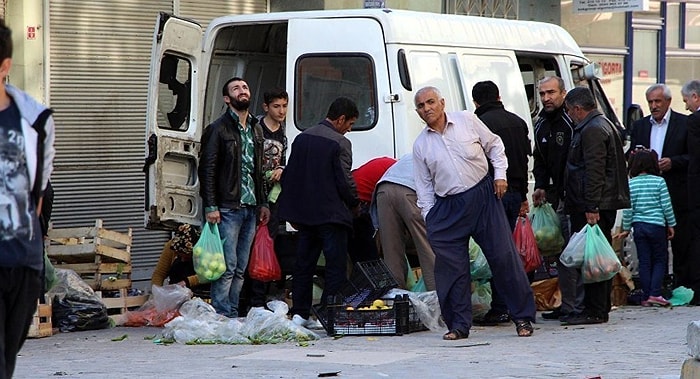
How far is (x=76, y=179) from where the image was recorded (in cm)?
1359

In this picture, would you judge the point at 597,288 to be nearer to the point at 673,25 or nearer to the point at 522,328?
the point at 522,328

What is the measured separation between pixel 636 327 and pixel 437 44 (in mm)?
2760

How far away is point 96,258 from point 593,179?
3.95m

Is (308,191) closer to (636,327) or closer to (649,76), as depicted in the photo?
(636,327)

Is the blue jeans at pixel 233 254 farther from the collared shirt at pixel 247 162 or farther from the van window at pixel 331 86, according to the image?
the van window at pixel 331 86

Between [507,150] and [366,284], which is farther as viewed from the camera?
[507,150]

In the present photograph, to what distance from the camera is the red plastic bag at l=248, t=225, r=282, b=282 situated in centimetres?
1136

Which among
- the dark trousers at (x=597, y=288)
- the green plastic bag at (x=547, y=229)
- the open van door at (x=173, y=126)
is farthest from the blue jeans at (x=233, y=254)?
the dark trousers at (x=597, y=288)

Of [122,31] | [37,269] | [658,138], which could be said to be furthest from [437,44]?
[37,269]

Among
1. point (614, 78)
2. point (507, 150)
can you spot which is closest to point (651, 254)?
point (507, 150)

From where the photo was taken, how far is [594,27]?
2153cm

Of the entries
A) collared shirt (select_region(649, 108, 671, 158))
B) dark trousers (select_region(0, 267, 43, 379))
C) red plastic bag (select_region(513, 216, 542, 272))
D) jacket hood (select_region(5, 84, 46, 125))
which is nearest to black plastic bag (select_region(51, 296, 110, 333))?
red plastic bag (select_region(513, 216, 542, 272))

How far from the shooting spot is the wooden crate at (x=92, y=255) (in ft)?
37.9

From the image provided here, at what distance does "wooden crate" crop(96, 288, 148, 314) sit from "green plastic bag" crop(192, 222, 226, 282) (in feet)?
2.82
